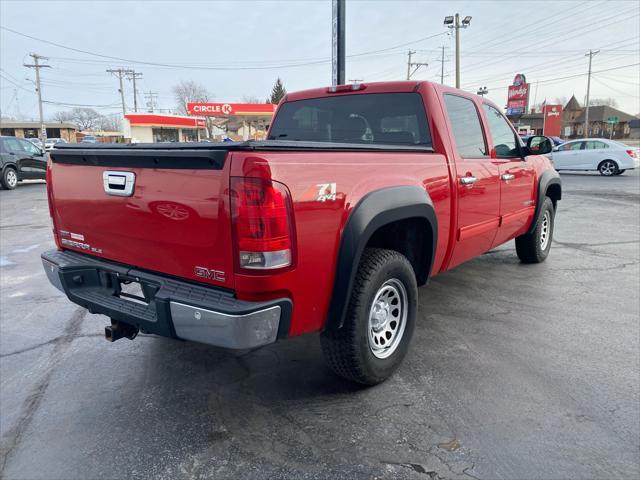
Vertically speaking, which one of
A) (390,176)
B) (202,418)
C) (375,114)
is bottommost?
(202,418)

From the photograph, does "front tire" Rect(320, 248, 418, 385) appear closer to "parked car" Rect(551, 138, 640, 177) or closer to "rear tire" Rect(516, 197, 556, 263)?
"rear tire" Rect(516, 197, 556, 263)

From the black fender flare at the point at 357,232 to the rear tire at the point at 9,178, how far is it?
17.1 metres

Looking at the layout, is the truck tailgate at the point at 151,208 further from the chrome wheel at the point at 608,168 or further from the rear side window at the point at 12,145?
the chrome wheel at the point at 608,168

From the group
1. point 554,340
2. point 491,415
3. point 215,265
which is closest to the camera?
point 215,265

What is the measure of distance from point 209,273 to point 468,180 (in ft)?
7.75

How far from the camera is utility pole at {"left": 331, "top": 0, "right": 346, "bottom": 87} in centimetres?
1103

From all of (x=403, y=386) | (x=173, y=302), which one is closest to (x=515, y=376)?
(x=403, y=386)

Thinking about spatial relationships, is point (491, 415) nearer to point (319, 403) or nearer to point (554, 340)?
point (319, 403)

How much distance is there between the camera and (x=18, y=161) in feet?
52.9

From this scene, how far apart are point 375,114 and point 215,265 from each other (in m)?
2.27

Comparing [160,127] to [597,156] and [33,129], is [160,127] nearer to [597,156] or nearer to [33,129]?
[33,129]

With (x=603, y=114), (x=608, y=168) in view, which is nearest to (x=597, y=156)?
(x=608, y=168)

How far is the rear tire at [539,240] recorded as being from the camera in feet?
19.0

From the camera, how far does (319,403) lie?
2.87m
